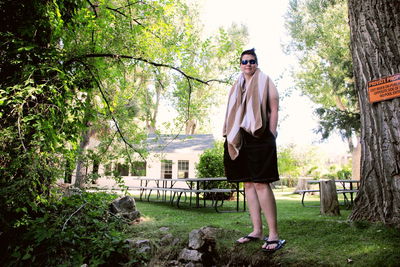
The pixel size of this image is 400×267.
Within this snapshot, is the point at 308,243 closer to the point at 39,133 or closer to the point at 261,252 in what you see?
the point at 261,252

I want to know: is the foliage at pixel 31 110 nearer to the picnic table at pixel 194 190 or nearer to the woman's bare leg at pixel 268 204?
the woman's bare leg at pixel 268 204

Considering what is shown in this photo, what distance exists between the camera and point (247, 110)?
3.01 meters

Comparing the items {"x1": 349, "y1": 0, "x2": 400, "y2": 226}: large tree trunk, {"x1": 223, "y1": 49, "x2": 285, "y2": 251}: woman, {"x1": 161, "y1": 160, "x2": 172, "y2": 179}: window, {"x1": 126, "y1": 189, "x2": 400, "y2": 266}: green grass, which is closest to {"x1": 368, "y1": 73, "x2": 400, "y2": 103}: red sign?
{"x1": 349, "y1": 0, "x2": 400, "y2": 226}: large tree trunk

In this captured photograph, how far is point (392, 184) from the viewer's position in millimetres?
3178

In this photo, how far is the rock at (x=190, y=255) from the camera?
3.70 m

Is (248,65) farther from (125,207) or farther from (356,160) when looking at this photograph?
(356,160)

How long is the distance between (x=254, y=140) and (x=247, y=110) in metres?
0.32

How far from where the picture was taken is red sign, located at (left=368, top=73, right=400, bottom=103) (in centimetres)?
327

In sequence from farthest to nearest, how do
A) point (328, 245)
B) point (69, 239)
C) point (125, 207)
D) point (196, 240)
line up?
1. point (125, 207)
2. point (196, 240)
3. point (69, 239)
4. point (328, 245)

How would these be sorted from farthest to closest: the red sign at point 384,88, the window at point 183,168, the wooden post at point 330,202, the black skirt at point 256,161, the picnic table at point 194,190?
the window at point 183,168 < the picnic table at point 194,190 < the wooden post at point 330,202 < the red sign at point 384,88 < the black skirt at point 256,161

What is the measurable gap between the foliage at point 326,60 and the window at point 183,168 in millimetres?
9360

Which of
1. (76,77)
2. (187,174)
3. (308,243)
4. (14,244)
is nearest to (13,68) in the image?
(76,77)

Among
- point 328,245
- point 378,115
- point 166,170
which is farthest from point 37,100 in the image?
point 166,170

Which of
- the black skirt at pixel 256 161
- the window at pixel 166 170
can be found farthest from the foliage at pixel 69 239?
the window at pixel 166 170
